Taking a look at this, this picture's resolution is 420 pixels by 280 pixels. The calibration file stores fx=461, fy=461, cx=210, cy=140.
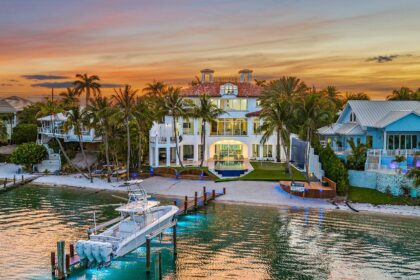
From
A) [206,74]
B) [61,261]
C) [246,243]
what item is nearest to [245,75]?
[206,74]

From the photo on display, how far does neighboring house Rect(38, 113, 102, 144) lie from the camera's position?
68088 millimetres

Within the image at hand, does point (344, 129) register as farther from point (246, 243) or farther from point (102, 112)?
point (102, 112)

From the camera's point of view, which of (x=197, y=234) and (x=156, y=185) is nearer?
(x=197, y=234)

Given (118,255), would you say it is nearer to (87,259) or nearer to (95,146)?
(87,259)

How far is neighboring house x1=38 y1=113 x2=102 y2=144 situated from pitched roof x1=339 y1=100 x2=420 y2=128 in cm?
3582

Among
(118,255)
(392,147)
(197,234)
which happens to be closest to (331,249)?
(197,234)

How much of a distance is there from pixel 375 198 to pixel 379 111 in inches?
557

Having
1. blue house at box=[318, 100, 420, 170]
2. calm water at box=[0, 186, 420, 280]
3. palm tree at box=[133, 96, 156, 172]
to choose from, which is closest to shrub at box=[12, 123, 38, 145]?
palm tree at box=[133, 96, 156, 172]

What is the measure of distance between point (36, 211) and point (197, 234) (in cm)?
1684

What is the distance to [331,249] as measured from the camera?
3070cm

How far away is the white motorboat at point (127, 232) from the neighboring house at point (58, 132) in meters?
34.4

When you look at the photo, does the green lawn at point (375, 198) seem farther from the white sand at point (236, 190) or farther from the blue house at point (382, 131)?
the blue house at point (382, 131)

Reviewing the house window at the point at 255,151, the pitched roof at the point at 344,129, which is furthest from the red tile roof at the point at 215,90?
the pitched roof at the point at 344,129

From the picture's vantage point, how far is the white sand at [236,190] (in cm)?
4303
